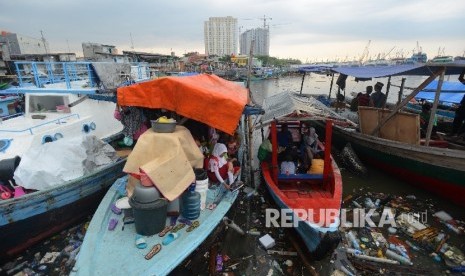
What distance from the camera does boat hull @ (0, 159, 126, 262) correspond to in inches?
183

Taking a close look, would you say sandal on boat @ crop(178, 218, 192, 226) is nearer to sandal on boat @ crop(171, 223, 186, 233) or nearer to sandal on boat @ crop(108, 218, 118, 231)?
sandal on boat @ crop(171, 223, 186, 233)

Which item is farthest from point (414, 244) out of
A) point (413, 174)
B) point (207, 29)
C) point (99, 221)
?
point (207, 29)

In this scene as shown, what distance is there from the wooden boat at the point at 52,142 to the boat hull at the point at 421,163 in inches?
301

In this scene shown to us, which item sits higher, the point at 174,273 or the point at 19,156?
the point at 19,156

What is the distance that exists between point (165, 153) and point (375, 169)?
765cm

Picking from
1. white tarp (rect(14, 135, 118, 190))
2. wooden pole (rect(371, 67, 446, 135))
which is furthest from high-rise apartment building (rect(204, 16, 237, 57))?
white tarp (rect(14, 135, 118, 190))

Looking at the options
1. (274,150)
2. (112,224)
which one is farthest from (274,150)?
(112,224)

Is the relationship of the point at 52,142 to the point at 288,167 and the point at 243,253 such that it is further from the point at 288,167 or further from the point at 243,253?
the point at 288,167

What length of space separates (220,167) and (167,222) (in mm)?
1623

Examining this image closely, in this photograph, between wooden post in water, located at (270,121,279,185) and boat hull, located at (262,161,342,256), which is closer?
boat hull, located at (262,161,342,256)

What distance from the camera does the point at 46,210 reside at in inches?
199

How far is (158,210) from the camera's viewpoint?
376cm

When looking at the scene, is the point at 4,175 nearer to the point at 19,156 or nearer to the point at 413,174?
the point at 19,156

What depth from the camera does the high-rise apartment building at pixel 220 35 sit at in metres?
97.7
